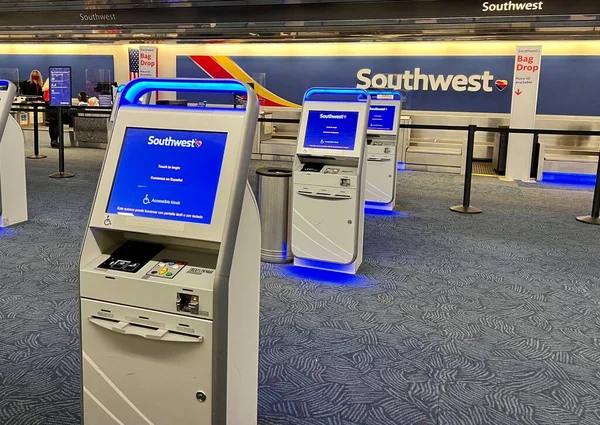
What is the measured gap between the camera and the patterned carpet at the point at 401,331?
2.78 m

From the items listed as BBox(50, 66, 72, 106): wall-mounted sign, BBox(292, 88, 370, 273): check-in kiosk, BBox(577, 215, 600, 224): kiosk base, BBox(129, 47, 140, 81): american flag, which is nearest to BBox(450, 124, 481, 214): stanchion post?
BBox(577, 215, 600, 224): kiosk base

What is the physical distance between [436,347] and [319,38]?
A: 32.3ft

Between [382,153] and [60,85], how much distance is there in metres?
5.52

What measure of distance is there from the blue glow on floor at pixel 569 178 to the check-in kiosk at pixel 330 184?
6.97m

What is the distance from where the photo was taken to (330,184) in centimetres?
477

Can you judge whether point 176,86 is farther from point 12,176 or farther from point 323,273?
point 12,176

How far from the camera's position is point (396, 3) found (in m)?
7.28

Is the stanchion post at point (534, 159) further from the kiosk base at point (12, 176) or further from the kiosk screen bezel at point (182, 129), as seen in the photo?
the kiosk screen bezel at point (182, 129)

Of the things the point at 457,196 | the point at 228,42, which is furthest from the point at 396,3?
the point at 228,42

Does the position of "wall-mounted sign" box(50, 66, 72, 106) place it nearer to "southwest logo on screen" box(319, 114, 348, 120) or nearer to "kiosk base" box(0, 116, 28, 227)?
"kiosk base" box(0, 116, 28, 227)

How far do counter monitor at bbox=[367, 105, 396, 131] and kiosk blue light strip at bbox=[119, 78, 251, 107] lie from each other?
18.2ft

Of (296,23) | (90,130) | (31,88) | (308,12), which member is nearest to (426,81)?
(296,23)

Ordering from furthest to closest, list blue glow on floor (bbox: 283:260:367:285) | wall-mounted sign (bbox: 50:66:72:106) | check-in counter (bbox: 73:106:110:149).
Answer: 1. check-in counter (bbox: 73:106:110:149)
2. wall-mounted sign (bbox: 50:66:72:106)
3. blue glow on floor (bbox: 283:260:367:285)

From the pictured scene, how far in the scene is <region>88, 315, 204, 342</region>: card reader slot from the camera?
1936 mm
